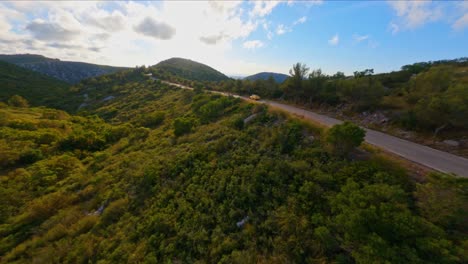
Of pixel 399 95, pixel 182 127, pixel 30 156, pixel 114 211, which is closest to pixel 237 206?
pixel 114 211

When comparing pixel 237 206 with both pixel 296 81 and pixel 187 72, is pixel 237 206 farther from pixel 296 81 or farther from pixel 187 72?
pixel 187 72

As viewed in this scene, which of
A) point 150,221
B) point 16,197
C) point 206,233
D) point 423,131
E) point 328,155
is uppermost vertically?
point 423,131

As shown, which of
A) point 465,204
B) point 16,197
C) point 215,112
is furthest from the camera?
point 215,112

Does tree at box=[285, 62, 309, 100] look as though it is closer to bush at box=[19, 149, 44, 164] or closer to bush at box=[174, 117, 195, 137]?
bush at box=[174, 117, 195, 137]

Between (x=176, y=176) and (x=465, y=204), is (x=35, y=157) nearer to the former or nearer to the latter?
(x=176, y=176)

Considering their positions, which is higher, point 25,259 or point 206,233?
point 206,233

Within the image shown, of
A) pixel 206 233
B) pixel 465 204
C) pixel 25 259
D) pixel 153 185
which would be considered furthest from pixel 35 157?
pixel 465 204
